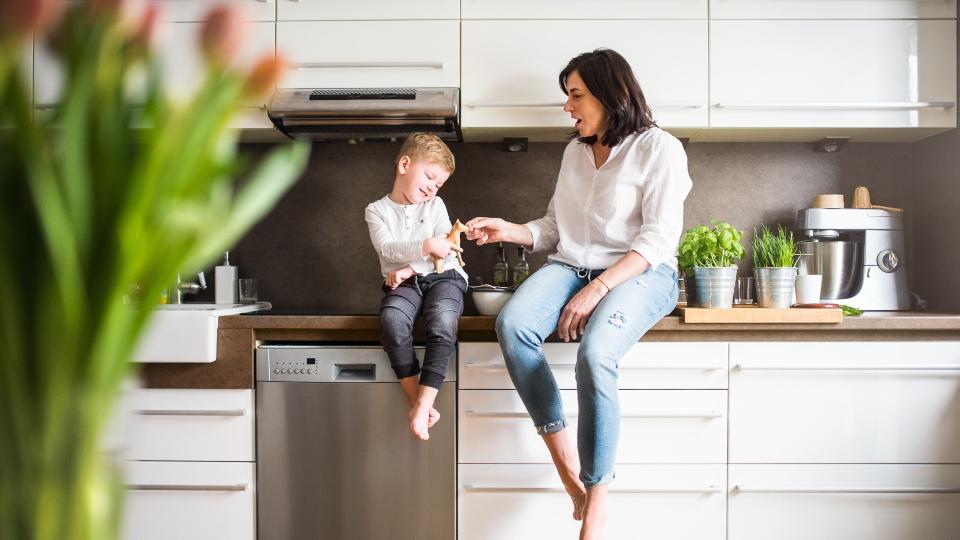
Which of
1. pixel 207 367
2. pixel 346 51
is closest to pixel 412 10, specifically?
pixel 346 51

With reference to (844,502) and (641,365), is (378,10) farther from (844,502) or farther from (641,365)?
(844,502)

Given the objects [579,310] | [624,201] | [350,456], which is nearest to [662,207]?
[624,201]

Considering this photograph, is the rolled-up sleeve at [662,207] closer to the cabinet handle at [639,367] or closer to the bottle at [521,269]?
the cabinet handle at [639,367]

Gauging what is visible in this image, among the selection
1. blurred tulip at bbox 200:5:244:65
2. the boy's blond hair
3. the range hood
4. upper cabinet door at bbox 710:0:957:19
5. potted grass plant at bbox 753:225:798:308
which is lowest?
potted grass plant at bbox 753:225:798:308

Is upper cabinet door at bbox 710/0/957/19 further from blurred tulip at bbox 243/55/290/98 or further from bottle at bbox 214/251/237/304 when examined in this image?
blurred tulip at bbox 243/55/290/98

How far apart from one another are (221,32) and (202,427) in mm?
1943

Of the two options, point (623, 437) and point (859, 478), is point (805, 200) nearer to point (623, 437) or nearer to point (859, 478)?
point (859, 478)

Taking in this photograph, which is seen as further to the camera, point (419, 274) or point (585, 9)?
point (585, 9)

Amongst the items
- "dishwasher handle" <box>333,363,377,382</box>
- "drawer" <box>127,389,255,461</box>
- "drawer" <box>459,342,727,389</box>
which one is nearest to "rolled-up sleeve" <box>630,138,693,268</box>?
"drawer" <box>459,342,727,389</box>

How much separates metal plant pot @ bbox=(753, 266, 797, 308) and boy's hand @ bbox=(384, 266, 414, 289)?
1.04 m

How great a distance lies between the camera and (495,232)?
83.9 inches

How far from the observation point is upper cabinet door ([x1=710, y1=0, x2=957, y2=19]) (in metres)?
2.21

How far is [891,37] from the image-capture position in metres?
2.21

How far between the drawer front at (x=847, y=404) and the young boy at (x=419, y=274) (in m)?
0.84
